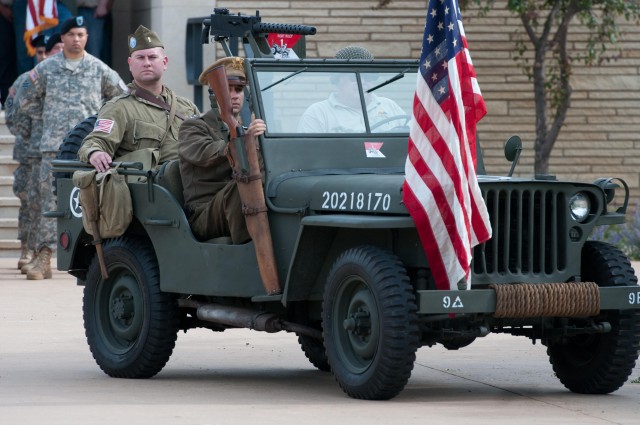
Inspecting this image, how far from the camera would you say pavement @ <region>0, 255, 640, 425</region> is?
7586 mm

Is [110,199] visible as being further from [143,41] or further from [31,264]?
[31,264]

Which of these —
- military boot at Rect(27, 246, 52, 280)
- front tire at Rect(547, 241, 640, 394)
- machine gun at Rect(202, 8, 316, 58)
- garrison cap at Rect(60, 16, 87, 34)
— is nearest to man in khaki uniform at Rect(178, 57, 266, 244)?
machine gun at Rect(202, 8, 316, 58)

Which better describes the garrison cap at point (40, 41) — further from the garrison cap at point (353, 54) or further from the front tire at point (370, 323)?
the front tire at point (370, 323)

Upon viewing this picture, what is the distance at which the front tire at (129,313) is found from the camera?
920cm

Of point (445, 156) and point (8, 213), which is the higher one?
point (445, 156)

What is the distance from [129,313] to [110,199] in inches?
26.4

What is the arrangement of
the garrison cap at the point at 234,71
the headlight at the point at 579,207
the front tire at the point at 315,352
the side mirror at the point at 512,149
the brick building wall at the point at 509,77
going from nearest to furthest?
the headlight at the point at 579,207, the side mirror at the point at 512,149, the garrison cap at the point at 234,71, the front tire at the point at 315,352, the brick building wall at the point at 509,77

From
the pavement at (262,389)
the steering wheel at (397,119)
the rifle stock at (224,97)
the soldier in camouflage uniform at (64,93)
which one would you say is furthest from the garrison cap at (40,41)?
the rifle stock at (224,97)

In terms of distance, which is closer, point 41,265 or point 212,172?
point 212,172

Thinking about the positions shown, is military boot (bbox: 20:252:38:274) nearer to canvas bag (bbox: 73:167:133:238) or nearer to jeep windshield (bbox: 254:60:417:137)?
canvas bag (bbox: 73:167:133:238)

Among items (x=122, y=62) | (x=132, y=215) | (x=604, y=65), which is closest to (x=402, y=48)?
(x=604, y=65)

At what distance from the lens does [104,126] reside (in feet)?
32.1

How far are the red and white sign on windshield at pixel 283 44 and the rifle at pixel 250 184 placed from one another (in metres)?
1.18

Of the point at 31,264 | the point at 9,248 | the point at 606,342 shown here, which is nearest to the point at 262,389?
the point at 606,342
